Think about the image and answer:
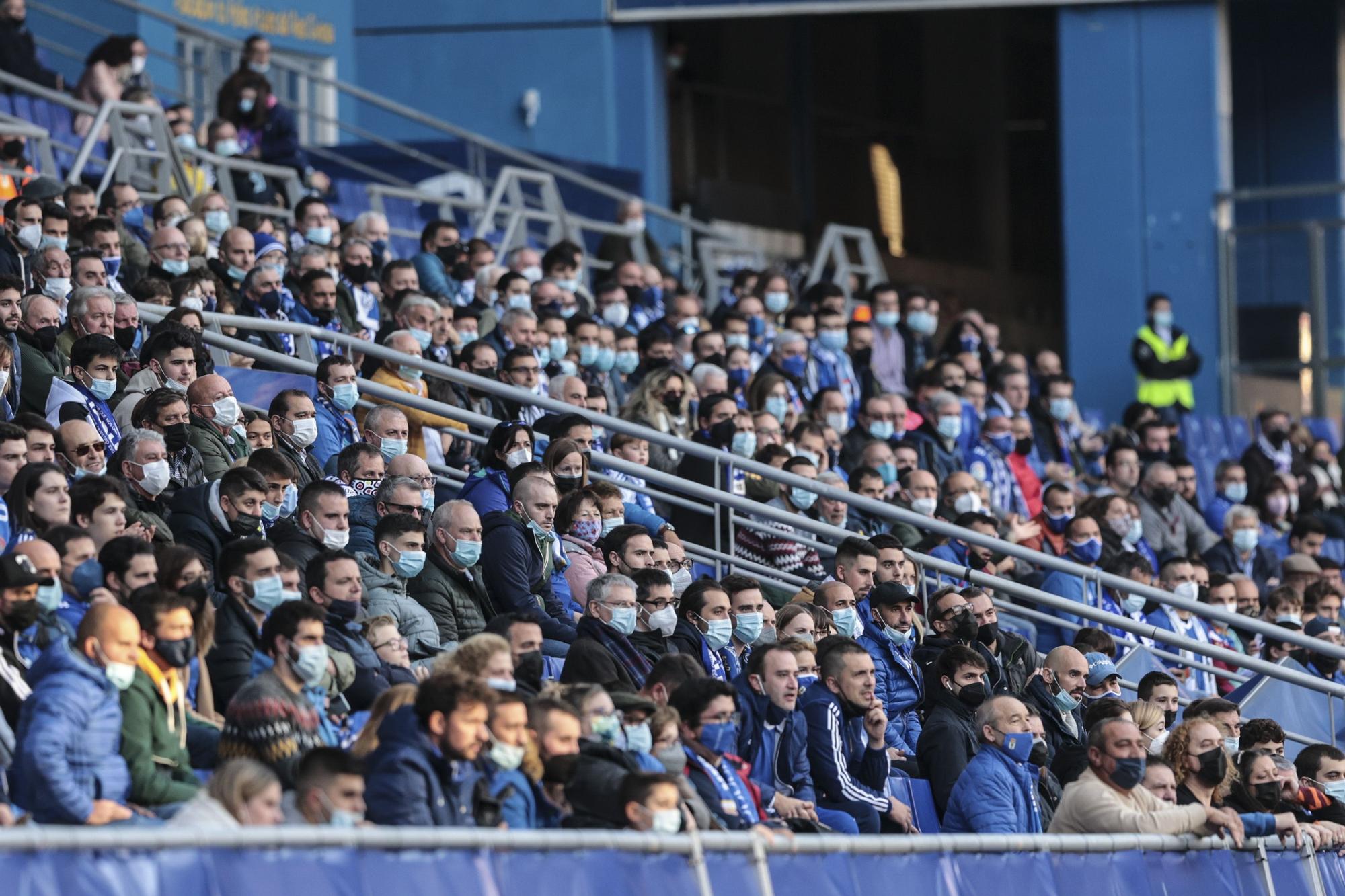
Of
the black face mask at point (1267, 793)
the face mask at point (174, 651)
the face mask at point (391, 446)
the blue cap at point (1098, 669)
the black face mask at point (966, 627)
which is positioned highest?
the face mask at point (391, 446)

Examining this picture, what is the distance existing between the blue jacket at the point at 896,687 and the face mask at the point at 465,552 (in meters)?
1.66

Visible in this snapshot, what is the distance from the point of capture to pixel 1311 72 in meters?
23.7

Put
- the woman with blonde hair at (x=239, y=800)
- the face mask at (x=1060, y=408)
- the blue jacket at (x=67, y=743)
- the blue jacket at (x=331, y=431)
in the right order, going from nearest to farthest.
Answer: the woman with blonde hair at (x=239, y=800) < the blue jacket at (x=67, y=743) < the blue jacket at (x=331, y=431) < the face mask at (x=1060, y=408)

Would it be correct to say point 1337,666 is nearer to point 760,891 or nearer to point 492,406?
point 492,406

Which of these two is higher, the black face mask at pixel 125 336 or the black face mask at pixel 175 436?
the black face mask at pixel 125 336

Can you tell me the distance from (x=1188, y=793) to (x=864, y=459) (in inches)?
196

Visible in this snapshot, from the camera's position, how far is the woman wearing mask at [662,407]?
12891mm

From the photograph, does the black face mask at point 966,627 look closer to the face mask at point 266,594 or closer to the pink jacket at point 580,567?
the pink jacket at point 580,567

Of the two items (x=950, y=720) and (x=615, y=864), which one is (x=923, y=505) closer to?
(x=950, y=720)

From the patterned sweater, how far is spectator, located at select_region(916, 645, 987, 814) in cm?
298

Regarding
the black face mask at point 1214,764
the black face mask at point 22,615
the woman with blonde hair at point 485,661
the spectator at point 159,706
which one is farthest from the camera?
the black face mask at point 1214,764

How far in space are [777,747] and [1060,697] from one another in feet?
5.91

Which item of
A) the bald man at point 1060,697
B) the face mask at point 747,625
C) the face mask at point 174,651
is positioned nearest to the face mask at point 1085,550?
the bald man at point 1060,697

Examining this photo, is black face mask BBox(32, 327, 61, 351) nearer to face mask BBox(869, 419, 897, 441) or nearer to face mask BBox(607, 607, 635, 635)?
face mask BBox(607, 607, 635, 635)
